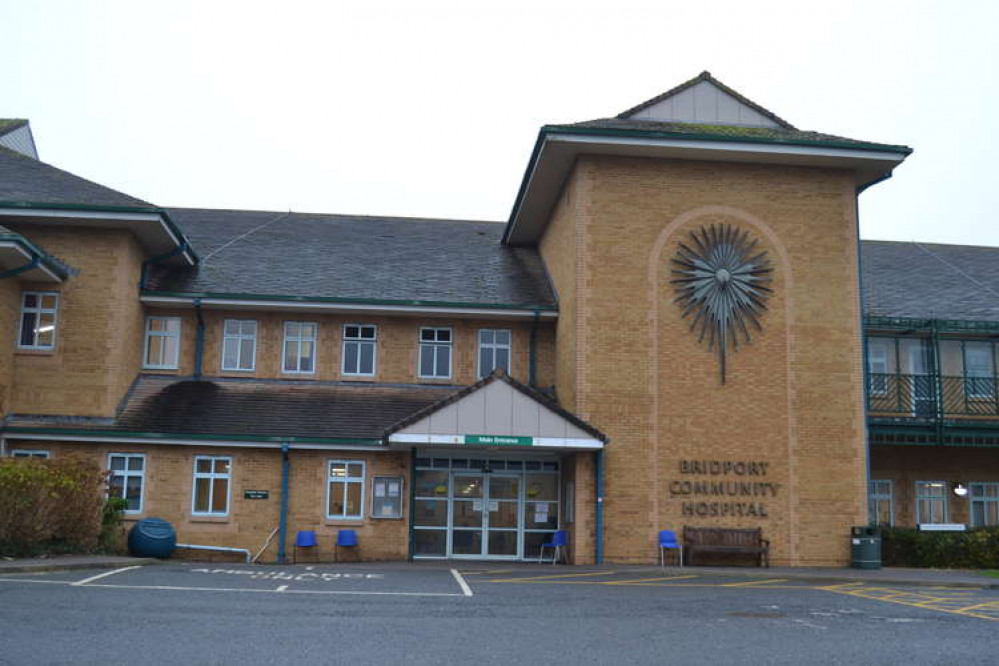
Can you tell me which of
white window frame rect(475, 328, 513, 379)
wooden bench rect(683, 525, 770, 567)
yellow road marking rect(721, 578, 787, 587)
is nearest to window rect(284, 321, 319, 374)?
white window frame rect(475, 328, 513, 379)

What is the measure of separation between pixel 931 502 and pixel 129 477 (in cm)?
1924

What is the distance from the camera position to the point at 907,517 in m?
24.8

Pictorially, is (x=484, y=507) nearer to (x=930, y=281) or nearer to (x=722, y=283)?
(x=722, y=283)

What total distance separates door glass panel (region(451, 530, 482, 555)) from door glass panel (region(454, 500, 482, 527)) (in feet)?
0.58

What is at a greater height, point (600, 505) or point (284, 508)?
point (600, 505)

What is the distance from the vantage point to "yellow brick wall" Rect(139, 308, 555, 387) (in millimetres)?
23078

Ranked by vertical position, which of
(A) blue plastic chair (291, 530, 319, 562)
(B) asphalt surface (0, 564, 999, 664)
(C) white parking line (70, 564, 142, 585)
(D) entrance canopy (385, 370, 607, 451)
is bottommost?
(B) asphalt surface (0, 564, 999, 664)

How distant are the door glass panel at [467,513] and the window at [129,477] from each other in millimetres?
6695

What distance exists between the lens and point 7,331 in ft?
66.6

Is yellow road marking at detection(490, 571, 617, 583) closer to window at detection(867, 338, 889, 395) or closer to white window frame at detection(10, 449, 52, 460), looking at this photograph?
white window frame at detection(10, 449, 52, 460)

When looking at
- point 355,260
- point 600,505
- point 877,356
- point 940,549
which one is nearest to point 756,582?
point 600,505

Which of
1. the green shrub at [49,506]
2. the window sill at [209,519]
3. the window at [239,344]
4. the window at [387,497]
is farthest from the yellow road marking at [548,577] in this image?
the window at [239,344]

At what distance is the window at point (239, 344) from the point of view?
23.1m

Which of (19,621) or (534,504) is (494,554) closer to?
(534,504)
